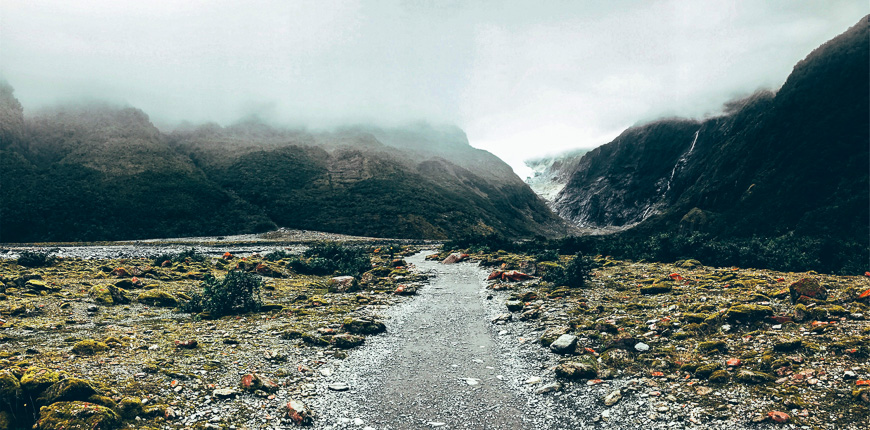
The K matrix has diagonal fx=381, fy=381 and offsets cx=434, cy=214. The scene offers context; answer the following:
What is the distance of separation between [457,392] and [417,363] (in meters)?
2.74

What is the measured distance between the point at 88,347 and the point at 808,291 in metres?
24.7

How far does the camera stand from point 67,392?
318 inches

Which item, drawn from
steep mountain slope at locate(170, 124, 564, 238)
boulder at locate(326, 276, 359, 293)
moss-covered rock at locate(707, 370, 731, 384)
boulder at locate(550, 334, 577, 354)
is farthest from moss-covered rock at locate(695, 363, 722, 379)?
steep mountain slope at locate(170, 124, 564, 238)

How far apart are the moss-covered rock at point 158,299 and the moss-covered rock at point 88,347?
358 inches

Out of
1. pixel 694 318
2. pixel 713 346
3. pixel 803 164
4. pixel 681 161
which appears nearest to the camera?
pixel 713 346

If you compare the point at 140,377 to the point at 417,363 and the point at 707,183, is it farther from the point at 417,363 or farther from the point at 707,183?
the point at 707,183

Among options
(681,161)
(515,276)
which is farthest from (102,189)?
(681,161)

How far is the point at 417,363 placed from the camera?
13.7 metres

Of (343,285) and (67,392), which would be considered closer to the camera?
(67,392)

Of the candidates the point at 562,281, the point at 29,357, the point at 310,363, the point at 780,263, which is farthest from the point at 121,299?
the point at 780,263

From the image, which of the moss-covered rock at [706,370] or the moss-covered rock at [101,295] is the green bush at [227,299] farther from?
the moss-covered rock at [706,370]

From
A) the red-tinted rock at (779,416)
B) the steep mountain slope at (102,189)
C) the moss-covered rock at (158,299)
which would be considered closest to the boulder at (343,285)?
the moss-covered rock at (158,299)

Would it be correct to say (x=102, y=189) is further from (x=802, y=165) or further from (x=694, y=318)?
(x=802, y=165)

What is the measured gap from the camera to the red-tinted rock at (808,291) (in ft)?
45.8
